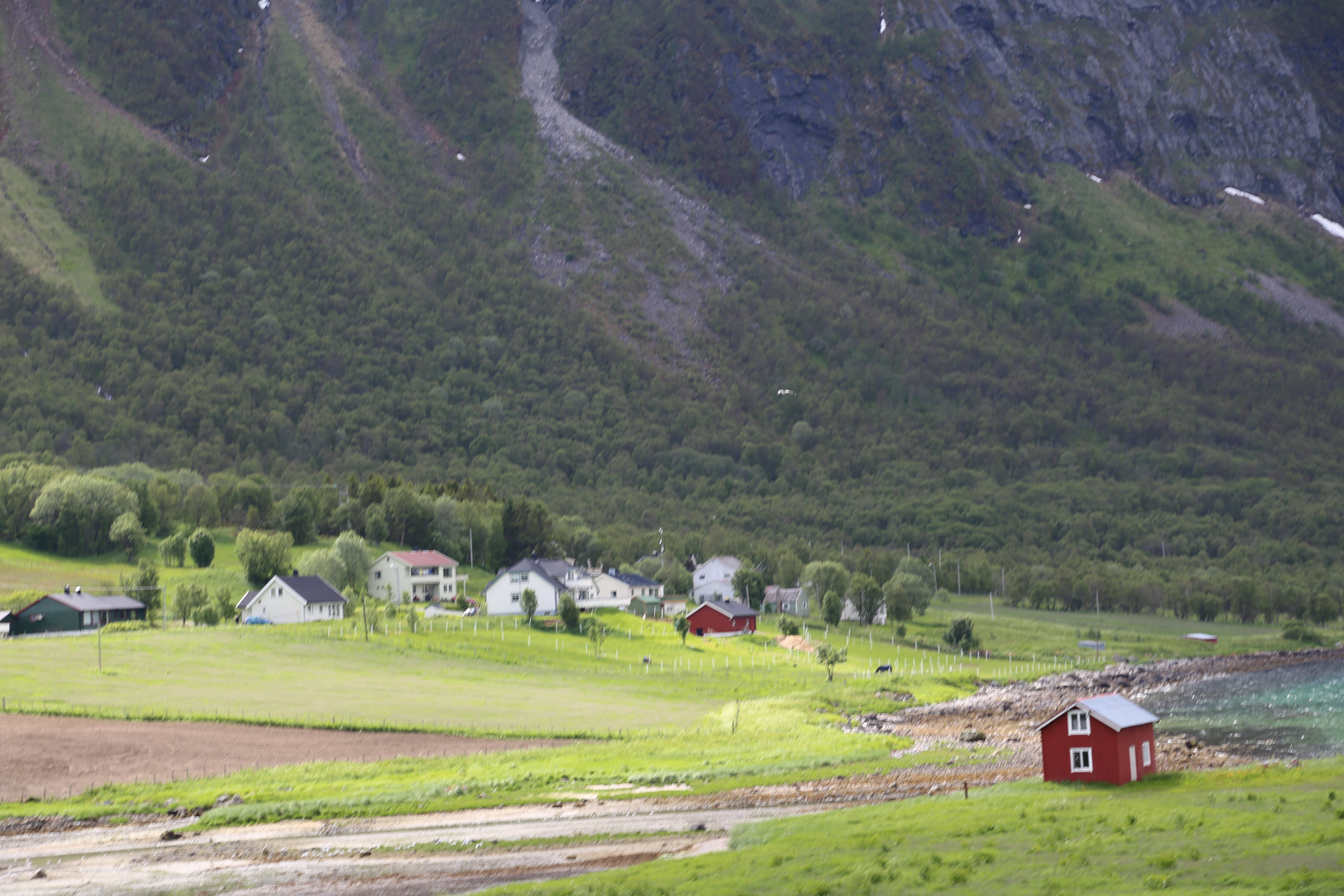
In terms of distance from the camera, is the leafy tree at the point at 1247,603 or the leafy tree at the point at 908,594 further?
the leafy tree at the point at 1247,603

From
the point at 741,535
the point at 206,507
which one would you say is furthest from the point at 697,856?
the point at 741,535

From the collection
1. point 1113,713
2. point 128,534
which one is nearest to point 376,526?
point 128,534

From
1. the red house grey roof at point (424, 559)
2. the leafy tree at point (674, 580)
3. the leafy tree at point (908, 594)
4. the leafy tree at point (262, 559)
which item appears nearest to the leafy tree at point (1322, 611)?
the leafy tree at point (908, 594)

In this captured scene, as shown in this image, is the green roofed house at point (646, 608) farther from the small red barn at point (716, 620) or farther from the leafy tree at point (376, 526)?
the leafy tree at point (376, 526)

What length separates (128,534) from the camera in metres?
117

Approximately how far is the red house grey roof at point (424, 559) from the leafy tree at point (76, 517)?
27888 mm

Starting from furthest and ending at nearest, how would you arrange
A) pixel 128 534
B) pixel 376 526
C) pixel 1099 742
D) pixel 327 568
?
pixel 376 526 < pixel 128 534 < pixel 327 568 < pixel 1099 742

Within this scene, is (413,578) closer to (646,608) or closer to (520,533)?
(520,533)

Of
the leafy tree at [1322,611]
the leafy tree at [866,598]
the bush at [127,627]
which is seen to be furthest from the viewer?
the leafy tree at [1322,611]

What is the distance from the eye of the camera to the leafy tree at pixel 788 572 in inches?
5758

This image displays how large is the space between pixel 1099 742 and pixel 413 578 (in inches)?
3215

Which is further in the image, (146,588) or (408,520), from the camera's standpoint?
(408,520)

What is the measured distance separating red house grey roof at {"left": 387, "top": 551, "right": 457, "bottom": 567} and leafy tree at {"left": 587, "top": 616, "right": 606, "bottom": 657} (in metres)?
25.1

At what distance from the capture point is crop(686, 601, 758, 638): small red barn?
105938 millimetres
